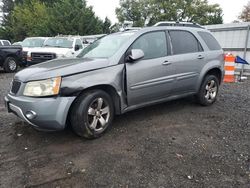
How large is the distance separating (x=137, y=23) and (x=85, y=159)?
156 feet

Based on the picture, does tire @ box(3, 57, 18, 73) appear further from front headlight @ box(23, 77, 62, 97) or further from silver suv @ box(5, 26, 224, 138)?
front headlight @ box(23, 77, 62, 97)

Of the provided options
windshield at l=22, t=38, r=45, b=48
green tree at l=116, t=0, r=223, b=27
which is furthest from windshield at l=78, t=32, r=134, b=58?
green tree at l=116, t=0, r=223, b=27

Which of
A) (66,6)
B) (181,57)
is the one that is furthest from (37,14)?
(181,57)

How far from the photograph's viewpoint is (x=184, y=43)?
17.6 ft

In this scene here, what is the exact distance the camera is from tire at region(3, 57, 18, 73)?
12.6 m

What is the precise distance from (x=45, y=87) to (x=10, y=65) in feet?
33.4

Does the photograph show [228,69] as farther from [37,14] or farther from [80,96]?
[37,14]

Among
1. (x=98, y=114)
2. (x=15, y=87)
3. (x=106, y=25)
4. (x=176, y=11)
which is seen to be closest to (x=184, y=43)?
(x=98, y=114)

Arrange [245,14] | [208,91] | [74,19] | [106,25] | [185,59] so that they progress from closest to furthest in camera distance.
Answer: [185,59]
[208,91]
[74,19]
[106,25]
[245,14]

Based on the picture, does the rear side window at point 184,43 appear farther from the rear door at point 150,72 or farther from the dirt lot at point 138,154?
the dirt lot at point 138,154

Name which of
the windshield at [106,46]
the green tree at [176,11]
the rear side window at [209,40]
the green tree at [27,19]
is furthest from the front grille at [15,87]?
the green tree at [176,11]

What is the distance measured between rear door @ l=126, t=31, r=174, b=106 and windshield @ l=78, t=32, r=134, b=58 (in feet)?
0.92

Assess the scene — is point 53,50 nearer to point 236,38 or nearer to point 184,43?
point 236,38

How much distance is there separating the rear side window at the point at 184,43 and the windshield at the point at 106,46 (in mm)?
959
